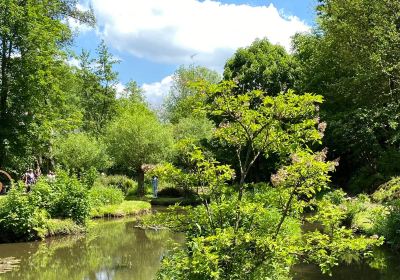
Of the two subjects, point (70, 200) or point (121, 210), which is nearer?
point (70, 200)

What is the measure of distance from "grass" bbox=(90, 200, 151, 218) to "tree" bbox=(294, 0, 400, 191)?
1127 centimetres

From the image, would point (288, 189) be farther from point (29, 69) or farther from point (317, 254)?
point (29, 69)

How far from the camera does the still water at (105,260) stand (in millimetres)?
11422

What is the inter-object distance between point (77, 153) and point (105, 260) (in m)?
19.0

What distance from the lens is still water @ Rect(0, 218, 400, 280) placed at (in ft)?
37.5

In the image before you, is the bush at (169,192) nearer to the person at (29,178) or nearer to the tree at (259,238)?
the person at (29,178)

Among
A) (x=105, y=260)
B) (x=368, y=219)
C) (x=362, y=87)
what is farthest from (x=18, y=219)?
(x=362, y=87)

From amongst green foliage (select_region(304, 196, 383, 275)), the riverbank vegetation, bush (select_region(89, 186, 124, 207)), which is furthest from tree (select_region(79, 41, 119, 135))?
green foliage (select_region(304, 196, 383, 275))

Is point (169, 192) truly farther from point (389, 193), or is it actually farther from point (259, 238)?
point (259, 238)

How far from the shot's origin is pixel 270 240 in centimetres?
508

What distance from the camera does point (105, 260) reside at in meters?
13.9

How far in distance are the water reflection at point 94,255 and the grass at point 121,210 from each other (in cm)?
373

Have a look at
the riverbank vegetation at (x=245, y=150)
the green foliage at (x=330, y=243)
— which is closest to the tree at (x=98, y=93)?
the riverbank vegetation at (x=245, y=150)

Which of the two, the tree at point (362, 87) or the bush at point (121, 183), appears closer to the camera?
the tree at point (362, 87)
